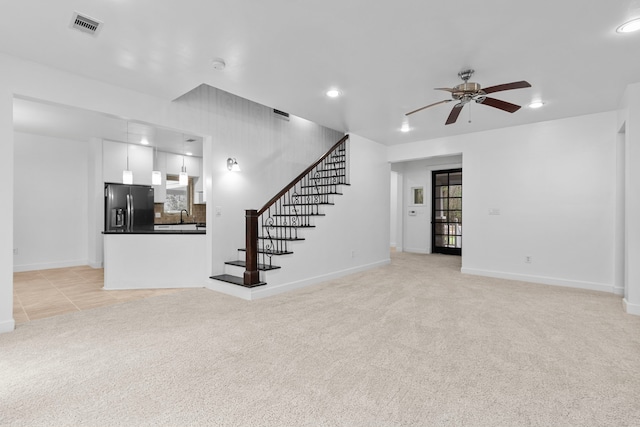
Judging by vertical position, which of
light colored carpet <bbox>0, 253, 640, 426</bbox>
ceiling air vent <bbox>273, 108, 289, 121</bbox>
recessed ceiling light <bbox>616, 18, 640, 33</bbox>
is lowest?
light colored carpet <bbox>0, 253, 640, 426</bbox>

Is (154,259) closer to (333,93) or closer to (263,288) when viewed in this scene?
(263,288)

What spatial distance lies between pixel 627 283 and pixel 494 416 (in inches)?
134

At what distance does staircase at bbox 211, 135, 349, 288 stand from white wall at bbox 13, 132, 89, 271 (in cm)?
435

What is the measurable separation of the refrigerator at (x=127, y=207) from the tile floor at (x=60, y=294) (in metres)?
1.13

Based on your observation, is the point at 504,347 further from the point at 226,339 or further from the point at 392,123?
the point at 392,123

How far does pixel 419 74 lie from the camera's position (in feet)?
11.7

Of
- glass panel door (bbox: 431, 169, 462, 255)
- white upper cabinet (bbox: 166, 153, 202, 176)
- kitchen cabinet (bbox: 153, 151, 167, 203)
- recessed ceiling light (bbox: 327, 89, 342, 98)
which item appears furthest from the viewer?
glass panel door (bbox: 431, 169, 462, 255)

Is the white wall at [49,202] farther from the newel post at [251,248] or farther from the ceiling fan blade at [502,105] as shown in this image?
the ceiling fan blade at [502,105]

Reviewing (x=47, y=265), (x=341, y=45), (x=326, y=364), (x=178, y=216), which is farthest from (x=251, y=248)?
(x=47, y=265)

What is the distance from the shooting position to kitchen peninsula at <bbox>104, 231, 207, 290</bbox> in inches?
189

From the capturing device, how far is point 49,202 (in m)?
6.56

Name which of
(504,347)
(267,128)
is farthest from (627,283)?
(267,128)

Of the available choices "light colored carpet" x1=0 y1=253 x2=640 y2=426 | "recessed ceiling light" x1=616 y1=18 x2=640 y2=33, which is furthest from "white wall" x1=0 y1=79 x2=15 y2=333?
"recessed ceiling light" x1=616 y1=18 x2=640 y2=33

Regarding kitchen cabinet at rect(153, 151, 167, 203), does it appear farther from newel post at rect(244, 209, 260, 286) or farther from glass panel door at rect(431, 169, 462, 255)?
glass panel door at rect(431, 169, 462, 255)
